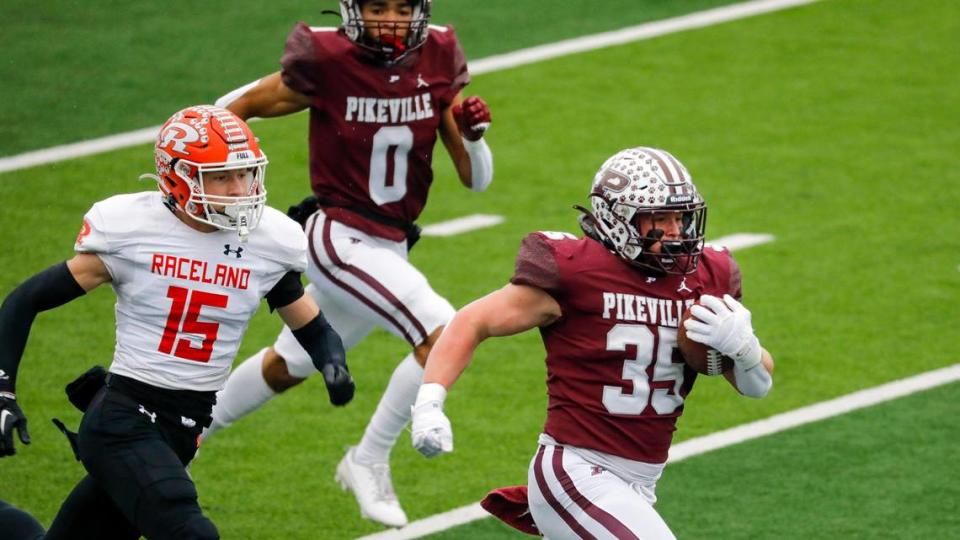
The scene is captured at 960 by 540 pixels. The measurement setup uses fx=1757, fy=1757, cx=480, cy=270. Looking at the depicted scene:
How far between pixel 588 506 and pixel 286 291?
134 cm

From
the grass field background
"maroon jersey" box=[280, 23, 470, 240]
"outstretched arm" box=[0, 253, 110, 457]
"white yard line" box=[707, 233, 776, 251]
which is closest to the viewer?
"outstretched arm" box=[0, 253, 110, 457]

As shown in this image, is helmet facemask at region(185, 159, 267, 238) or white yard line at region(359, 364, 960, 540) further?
white yard line at region(359, 364, 960, 540)

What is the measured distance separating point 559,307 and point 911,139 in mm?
7341

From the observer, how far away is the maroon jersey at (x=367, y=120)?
24.8 feet

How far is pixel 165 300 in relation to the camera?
5855mm

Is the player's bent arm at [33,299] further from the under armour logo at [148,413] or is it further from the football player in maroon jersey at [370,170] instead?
the football player in maroon jersey at [370,170]

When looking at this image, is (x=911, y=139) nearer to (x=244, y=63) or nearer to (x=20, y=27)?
(x=244, y=63)

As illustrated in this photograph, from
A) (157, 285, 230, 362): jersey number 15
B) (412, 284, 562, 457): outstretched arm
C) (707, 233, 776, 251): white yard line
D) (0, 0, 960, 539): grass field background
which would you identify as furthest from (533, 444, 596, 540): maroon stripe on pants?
(707, 233, 776, 251): white yard line

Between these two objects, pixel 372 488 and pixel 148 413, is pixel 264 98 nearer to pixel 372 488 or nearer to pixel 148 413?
pixel 372 488

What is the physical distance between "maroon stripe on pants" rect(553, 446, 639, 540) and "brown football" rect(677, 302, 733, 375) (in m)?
0.52

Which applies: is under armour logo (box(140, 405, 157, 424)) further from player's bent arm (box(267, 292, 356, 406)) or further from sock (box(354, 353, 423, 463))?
sock (box(354, 353, 423, 463))

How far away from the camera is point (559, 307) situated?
5688mm

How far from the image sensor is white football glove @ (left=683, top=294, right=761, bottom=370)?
547 centimetres

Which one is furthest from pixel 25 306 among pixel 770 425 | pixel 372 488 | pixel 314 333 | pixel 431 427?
pixel 770 425
